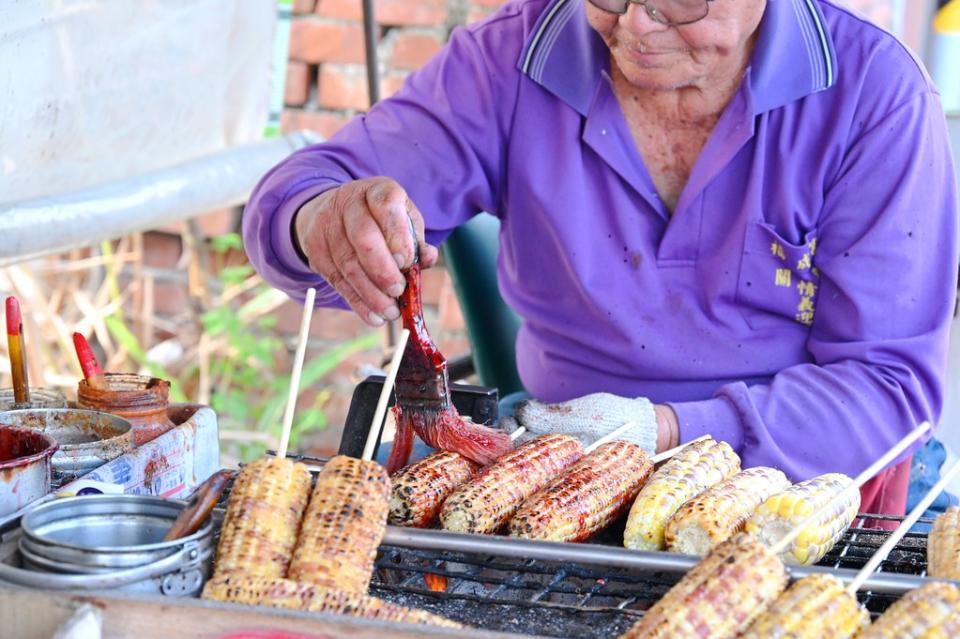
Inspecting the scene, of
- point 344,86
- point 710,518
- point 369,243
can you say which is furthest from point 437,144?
point 344,86

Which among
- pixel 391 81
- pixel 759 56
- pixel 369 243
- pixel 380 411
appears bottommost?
pixel 380 411

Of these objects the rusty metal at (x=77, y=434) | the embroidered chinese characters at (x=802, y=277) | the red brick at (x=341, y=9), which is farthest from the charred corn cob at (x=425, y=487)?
the red brick at (x=341, y=9)

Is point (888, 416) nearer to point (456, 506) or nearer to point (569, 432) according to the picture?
point (569, 432)

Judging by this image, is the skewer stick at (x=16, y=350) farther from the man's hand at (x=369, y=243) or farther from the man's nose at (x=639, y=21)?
the man's nose at (x=639, y=21)

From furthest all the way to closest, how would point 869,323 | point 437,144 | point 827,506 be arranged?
1. point 437,144
2. point 869,323
3. point 827,506

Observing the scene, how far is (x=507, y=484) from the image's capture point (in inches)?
73.3

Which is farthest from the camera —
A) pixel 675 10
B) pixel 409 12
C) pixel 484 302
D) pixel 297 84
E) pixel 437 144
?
pixel 297 84

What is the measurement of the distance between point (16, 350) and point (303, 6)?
2.68m

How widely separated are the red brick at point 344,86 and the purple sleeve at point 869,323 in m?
2.32

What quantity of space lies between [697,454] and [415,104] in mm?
1218

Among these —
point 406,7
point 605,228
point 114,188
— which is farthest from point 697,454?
point 406,7

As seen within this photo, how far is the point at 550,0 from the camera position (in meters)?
2.83

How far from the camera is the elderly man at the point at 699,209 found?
2354mm

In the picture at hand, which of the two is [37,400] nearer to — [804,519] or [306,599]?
[306,599]
